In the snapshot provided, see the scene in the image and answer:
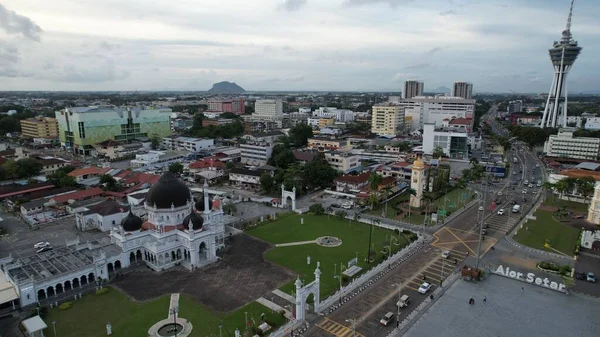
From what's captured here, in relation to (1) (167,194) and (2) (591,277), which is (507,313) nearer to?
(2) (591,277)

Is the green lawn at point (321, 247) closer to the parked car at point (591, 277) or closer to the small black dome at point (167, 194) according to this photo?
the small black dome at point (167, 194)

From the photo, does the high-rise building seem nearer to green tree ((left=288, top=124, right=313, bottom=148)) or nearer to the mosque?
green tree ((left=288, top=124, right=313, bottom=148))

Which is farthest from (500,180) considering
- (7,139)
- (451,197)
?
(7,139)

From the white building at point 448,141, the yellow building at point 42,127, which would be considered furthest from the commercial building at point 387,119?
the yellow building at point 42,127

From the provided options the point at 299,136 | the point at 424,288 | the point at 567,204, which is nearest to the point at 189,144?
the point at 299,136

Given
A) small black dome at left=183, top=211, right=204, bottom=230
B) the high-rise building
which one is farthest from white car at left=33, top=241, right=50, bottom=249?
the high-rise building

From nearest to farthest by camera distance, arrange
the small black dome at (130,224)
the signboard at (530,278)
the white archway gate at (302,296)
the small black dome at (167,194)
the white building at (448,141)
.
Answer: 1. the white archway gate at (302,296)
2. the signboard at (530,278)
3. the small black dome at (130,224)
4. the small black dome at (167,194)
5. the white building at (448,141)

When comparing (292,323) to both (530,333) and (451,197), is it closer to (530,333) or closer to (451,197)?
(530,333)
